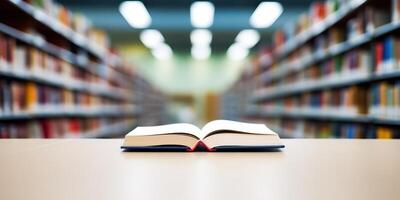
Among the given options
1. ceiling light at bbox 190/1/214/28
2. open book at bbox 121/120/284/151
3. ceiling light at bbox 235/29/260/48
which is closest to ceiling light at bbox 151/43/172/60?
ceiling light at bbox 235/29/260/48

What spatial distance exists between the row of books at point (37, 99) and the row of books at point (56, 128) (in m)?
0.14

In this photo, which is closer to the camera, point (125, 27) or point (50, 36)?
point (50, 36)

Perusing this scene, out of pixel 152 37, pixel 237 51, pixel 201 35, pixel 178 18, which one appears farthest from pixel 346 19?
pixel 237 51

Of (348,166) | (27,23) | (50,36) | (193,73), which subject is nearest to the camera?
(348,166)

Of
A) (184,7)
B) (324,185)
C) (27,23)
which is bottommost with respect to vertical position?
(324,185)

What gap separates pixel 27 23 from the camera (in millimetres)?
3479

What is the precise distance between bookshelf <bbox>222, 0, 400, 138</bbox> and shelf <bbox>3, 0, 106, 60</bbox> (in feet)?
8.66

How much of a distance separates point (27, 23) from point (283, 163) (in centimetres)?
307

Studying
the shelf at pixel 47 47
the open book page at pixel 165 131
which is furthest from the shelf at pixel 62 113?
the open book page at pixel 165 131

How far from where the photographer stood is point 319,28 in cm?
460

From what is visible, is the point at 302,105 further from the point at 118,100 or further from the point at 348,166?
the point at 348,166

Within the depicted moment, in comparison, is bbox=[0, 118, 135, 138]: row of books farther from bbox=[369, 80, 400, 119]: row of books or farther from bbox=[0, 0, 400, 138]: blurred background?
bbox=[369, 80, 400, 119]: row of books

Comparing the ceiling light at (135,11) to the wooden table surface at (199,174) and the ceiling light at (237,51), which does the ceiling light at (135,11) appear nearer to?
the ceiling light at (237,51)

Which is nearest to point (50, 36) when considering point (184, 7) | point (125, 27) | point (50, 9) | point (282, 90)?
point (50, 9)
